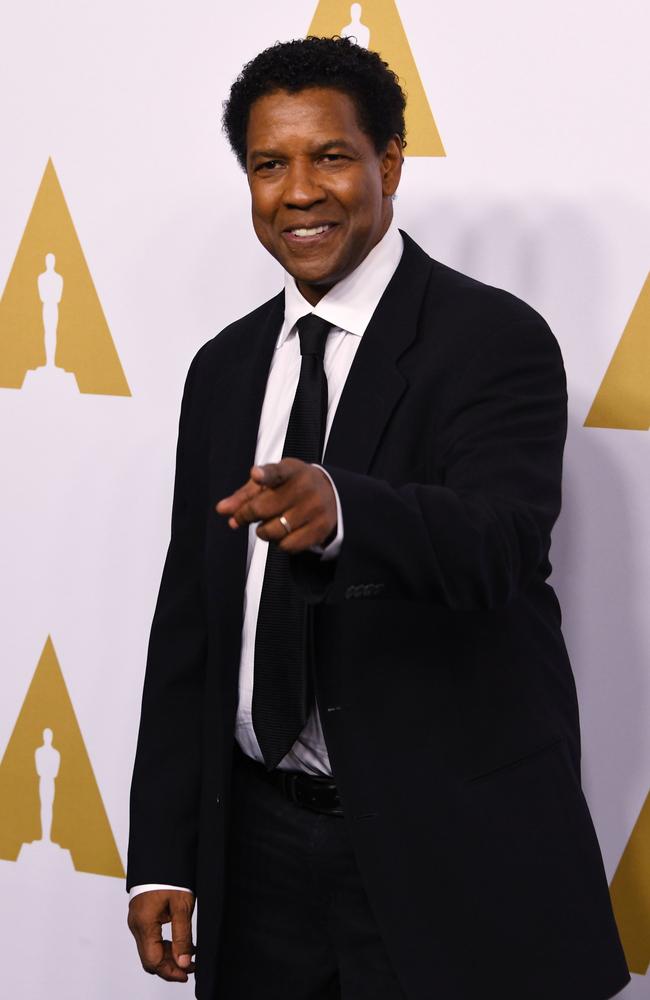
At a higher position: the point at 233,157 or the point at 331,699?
the point at 233,157

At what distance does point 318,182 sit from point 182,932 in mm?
786

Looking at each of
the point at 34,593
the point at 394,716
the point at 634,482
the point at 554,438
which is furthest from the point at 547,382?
the point at 34,593

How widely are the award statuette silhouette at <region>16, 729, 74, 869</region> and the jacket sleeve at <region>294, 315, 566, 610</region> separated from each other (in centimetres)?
109

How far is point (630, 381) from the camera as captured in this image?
1.61 meters

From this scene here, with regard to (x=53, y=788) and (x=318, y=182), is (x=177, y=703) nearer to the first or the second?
(x=318, y=182)

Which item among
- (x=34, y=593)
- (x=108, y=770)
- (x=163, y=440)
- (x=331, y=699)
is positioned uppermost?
(x=163, y=440)

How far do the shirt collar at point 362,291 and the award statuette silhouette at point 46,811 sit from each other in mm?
995

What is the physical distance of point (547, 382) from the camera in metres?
1.12

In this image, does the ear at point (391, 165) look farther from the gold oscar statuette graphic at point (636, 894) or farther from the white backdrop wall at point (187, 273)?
the gold oscar statuette graphic at point (636, 894)

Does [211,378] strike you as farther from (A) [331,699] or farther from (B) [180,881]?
(B) [180,881]

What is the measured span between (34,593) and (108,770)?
30 cm

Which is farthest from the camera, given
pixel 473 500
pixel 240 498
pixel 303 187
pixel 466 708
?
pixel 303 187

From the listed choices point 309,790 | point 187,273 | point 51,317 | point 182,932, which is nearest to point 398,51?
point 187,273

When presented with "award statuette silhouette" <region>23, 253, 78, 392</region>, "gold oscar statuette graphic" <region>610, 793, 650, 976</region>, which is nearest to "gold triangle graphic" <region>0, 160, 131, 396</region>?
"award statuette silhouette" <region>23, 253, 78, 392</region>
